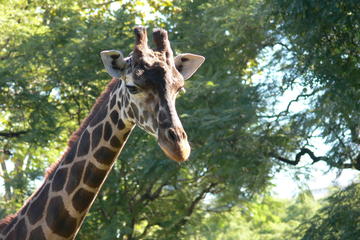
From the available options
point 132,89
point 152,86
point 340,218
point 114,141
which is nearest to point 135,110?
point 132,89

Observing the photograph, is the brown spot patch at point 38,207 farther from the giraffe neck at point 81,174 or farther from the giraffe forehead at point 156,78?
the giraffe forehead at point 156,78

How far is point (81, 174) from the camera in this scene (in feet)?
19.2

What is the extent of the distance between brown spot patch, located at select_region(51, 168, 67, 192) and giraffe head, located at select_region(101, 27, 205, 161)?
85 cm

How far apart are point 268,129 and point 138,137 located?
10.6 ft

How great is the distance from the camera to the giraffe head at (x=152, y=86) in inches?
195

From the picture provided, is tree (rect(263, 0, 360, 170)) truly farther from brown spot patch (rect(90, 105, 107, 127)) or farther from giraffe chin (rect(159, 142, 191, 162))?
giraffe chin (rect(159, 142, 191, 162))

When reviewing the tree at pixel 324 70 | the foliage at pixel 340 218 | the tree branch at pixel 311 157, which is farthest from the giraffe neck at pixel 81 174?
the foliage at pixel 340 218

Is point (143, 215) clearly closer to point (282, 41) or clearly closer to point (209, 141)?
point (209, 141)

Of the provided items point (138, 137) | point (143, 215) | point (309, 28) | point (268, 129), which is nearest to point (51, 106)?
point (138, 137)

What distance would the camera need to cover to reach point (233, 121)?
634 inches

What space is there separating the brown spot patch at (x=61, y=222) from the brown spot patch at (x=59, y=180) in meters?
0.15

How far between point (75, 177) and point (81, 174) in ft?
0.20

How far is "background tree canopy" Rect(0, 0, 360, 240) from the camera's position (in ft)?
48.1

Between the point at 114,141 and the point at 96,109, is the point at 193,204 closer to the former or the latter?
the point at 96,109
